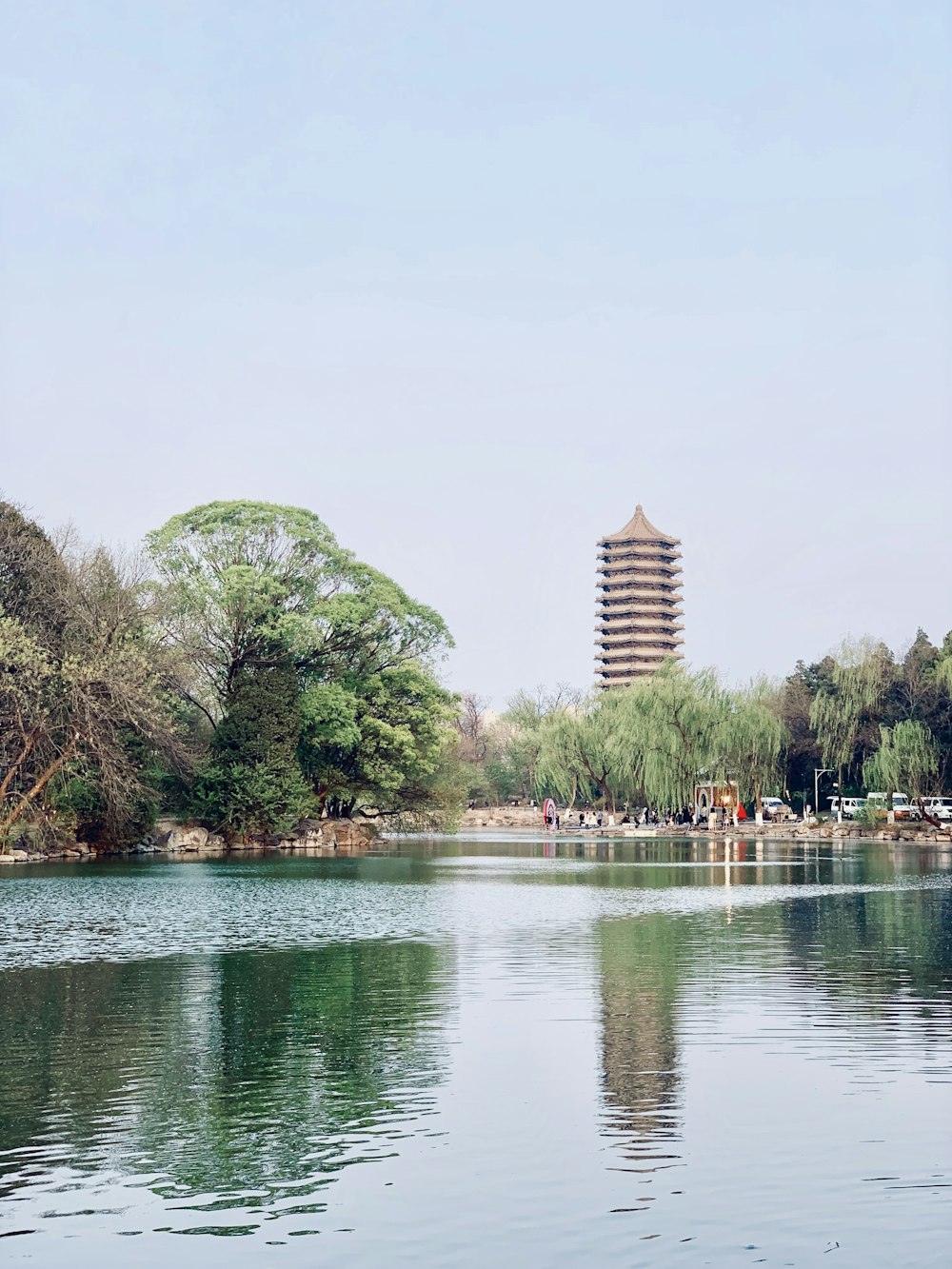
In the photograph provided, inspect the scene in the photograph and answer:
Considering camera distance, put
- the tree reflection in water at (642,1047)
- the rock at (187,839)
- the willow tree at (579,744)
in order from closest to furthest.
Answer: the tree reflection in water at (642,1047)
the rock at (187,839)
the willow tree at (579,744)

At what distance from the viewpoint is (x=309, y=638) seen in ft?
162

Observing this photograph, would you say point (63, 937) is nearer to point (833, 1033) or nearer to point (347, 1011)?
point (347, 1011)

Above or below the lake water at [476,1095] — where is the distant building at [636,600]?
above

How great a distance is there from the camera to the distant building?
132 meters

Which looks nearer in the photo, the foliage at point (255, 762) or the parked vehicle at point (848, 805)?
the foliage at point (255, 762)

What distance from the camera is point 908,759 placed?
2299 inches

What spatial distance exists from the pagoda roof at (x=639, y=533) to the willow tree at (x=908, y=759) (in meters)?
74.9

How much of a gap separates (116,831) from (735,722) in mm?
30076

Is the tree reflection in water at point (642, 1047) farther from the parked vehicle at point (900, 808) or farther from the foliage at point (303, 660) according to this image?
the parked vehicle at point (900, 808)

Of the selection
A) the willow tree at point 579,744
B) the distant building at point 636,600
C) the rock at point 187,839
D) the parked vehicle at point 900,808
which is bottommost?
the rock at point 187,839

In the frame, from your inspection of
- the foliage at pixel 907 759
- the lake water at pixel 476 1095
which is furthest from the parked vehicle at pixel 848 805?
the lake water at pixel 476 1095

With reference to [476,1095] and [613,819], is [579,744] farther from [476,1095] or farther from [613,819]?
[476,1095]

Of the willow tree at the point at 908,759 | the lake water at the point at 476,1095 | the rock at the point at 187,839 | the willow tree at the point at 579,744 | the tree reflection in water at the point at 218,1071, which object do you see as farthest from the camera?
the willow tree at the point at 579,744

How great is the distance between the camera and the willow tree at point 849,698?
6291 cm
